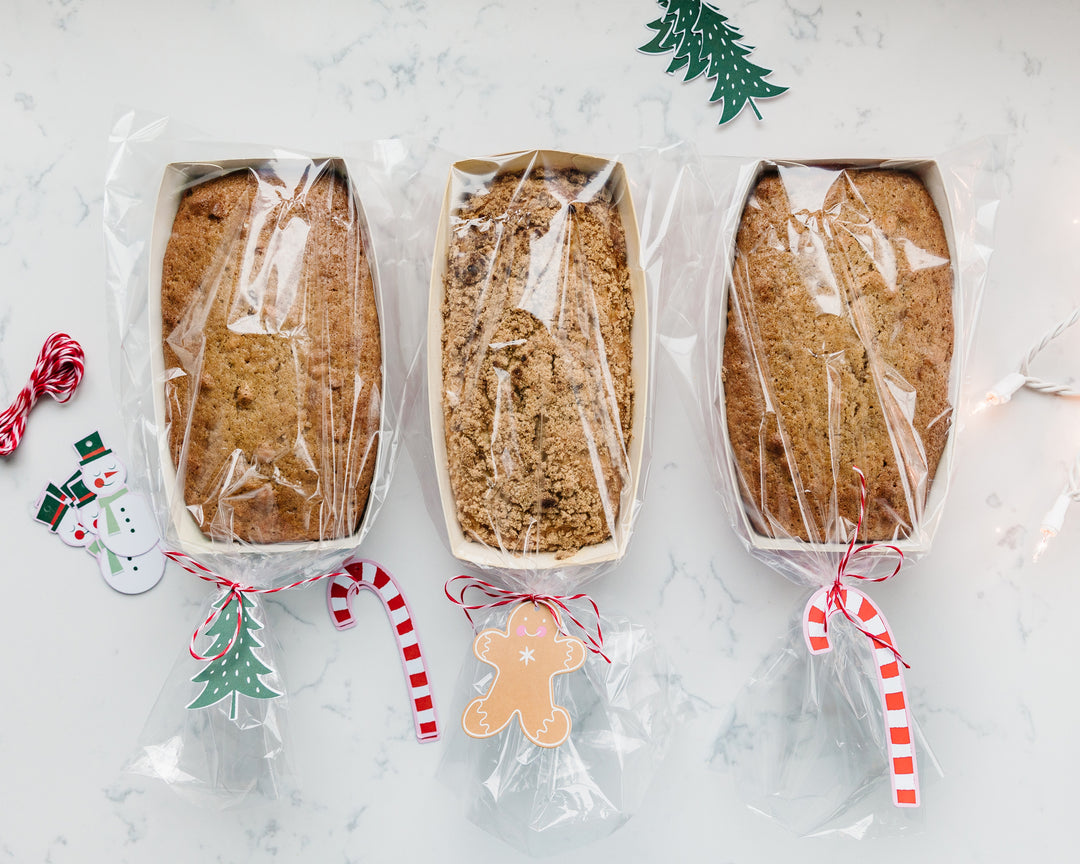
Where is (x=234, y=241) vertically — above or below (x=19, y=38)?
below

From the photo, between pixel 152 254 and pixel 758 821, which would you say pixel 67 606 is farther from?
pixel 758 821

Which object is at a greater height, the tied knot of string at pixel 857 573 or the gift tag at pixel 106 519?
the gift tag at pixel 106 519

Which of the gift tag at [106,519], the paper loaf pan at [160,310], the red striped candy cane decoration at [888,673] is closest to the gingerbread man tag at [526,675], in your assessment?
the paper loaf pan at [160,310]

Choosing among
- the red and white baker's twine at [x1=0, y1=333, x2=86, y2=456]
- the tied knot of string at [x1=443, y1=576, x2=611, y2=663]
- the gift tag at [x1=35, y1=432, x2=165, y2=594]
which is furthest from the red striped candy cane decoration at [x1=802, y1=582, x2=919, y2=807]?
the red and white baker's twine at [x1=0, y1=333, x2=86, y2=456]

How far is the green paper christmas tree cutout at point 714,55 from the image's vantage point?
4.58ft

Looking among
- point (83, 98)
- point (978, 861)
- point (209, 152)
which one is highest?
point (83, 98)

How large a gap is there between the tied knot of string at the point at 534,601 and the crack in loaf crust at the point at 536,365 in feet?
0.33

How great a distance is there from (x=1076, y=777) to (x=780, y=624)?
663mm

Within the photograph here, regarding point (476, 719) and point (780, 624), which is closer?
point (476, 719)

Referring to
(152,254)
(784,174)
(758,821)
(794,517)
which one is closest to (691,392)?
(794,517)

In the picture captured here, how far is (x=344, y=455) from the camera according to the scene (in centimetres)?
122

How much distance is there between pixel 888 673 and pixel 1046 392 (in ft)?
2.19

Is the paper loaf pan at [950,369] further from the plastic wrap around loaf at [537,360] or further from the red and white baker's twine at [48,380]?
the red and white baker's twine at [48,380]

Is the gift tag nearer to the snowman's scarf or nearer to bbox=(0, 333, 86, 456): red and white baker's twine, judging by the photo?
the snowman's scarf
